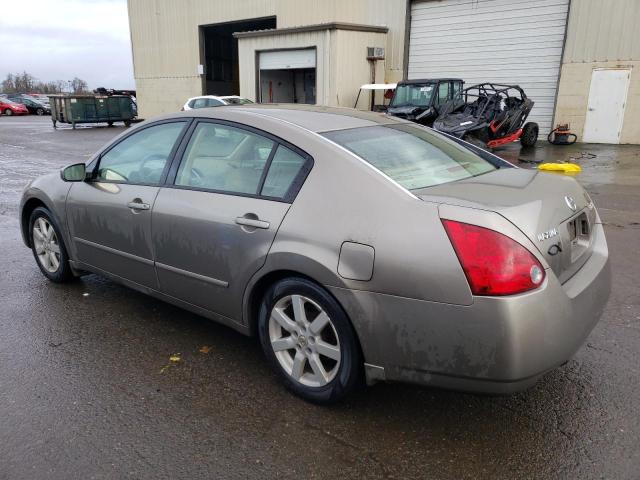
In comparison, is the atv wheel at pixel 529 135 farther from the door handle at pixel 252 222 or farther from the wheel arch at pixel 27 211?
the door handle at pixel 252 222

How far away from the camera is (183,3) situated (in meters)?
29.0

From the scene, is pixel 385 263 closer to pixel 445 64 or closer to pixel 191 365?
pixel 191 365

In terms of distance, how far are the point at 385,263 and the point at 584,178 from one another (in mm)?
10580

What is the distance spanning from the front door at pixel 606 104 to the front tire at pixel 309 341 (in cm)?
1730

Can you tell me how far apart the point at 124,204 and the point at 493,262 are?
253 cm


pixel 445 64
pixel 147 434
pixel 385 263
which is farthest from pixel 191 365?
pixel 445 64

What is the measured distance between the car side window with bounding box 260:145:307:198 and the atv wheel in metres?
15.0

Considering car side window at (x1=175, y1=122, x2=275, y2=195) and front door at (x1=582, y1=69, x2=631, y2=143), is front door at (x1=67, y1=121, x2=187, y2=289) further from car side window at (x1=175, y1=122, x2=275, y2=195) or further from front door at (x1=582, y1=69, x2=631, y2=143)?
front door at (x1=582, y1=69, x2=631, y2=143)

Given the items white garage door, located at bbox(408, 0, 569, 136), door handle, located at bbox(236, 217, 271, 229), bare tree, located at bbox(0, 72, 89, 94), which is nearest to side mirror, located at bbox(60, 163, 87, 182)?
door handle, located at bbox(236, 217, 271, 229)

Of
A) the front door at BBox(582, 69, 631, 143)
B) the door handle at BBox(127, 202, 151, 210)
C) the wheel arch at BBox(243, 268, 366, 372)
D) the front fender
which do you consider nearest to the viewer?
the wheel arch at BBox(243, 268, 366, 372)

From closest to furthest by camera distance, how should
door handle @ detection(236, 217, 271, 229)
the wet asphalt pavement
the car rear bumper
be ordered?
the car rear bumper < the wet asphalt pavement < door handle @ detection(236, 217, 271, 229)

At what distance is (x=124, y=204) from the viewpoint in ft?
12.1

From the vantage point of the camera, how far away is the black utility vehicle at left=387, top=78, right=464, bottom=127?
14984 mm

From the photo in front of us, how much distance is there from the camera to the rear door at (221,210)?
A: 2896 millimetres
